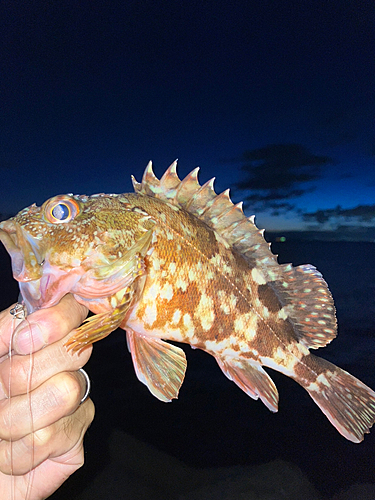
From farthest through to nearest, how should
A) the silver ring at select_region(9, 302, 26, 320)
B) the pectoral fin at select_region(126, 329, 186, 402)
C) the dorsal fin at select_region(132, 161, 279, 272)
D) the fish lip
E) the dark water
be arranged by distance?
the dark water
the dorsal fin at select_region(132, 161, 279, 272)
the pectoral fin at select_region(126, 329, 186, 402)
the silver ring at select_region(9, 302, 26, 320)
the fish lip

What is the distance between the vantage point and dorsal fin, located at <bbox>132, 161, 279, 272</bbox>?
2.56 metres

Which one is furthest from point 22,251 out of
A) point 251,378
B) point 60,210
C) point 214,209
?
point 251,378

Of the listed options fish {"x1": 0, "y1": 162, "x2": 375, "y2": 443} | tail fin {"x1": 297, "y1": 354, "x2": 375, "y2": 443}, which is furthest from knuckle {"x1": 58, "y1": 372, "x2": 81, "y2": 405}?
tail fin {"x1": 297, "y1": 354, "x2": 375, "y2": 443}

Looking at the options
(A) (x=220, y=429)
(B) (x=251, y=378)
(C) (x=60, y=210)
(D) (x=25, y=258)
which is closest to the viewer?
(D) (x=25, y=258)

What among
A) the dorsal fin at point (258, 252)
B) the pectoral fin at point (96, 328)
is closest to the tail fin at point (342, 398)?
the dorsal fin at point (258, 252)

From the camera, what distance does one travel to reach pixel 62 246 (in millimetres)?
1910

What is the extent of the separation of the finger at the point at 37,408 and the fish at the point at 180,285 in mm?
282

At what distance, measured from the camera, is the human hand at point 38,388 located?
6.22 feet

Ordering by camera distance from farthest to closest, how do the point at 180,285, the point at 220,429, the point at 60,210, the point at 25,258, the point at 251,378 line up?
the point at 220,429 < the point at 251,378 < the point at 180,285 < the point at 60,210 < the point at 25,258

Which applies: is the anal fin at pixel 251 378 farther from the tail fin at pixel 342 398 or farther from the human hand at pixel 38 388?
the human hand at pixel 38 388

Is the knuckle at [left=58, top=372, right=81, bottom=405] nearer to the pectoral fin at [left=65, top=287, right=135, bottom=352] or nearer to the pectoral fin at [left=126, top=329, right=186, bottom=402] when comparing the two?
the pectoral fin at [left=65, top=287, right=135, bottom=352]

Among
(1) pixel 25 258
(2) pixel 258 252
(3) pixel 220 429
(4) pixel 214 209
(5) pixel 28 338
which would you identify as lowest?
(3) pixel 220 429

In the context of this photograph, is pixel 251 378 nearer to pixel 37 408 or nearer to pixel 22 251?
pixel 37 408

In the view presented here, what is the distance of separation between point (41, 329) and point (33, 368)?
280 mm
